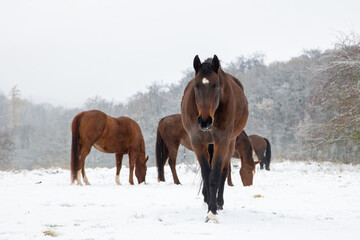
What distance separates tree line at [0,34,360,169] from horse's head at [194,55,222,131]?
38.0 feet

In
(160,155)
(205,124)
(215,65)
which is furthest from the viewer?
(160,155)

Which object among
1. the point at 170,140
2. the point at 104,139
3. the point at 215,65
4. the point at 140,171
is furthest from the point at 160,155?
the point at 215,65

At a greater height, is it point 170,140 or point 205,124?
point 205,124

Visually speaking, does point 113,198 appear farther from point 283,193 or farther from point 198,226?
point 283,193

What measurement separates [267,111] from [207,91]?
123 feet

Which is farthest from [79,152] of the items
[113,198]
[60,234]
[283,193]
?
[60,234]

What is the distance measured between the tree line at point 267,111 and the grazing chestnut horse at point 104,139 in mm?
8885

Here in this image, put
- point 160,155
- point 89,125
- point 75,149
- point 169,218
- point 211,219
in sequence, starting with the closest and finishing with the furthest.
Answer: point 211,219 < point 169,218 < point 75,149 < point 89,125 < point 160,155

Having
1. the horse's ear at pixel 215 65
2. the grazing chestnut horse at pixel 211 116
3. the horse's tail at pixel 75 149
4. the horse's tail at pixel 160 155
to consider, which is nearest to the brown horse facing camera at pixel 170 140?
the horse's tail at pixel 160 155

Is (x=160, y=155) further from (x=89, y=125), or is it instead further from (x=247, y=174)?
(x=247, y=174)

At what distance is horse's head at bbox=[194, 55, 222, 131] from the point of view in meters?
3.46

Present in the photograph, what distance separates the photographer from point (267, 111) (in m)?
39.8

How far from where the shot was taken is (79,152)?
8750mm

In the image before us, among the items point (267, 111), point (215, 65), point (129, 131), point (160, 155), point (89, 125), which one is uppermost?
point (267, 111)
